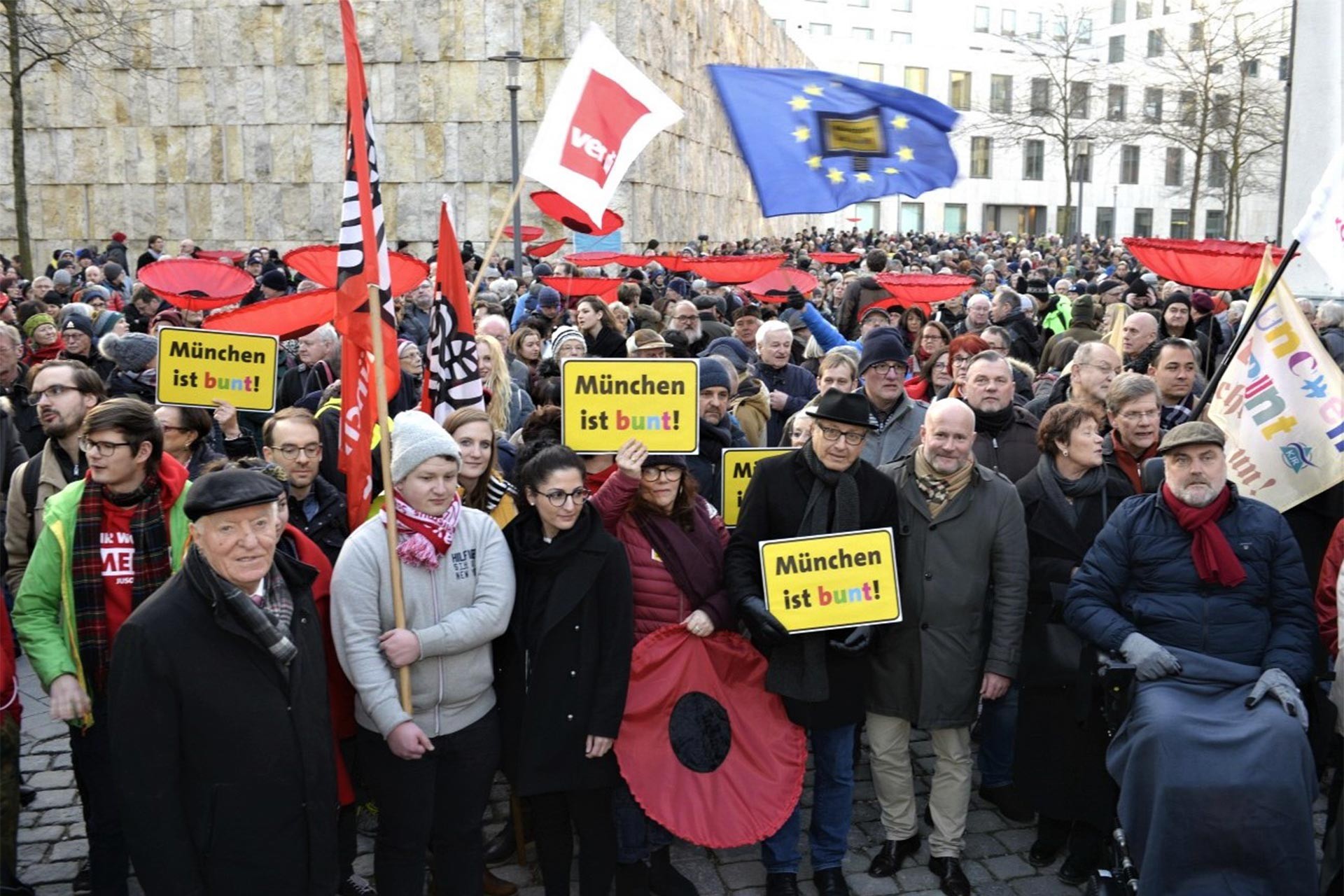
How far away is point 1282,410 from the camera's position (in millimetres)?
5059

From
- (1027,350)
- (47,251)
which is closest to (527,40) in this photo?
(47,251)

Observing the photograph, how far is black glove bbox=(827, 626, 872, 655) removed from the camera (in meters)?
4.31

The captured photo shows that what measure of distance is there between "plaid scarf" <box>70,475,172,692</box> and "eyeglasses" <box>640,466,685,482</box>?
1.72m

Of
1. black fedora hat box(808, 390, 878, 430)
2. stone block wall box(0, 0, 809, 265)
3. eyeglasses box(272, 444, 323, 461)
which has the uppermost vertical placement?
stone block wall box(0, 0, 809, 265)

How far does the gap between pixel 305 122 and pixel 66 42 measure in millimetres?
6451

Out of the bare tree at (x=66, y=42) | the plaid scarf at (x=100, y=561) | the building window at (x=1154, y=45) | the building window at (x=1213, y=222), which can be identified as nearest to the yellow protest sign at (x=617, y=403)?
the plaid scarf at (x=100, y=561)

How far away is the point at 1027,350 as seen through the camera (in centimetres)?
1048

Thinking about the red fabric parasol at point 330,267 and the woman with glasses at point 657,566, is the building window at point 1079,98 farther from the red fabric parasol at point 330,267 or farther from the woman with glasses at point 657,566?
the woman with glasses at point 657,566

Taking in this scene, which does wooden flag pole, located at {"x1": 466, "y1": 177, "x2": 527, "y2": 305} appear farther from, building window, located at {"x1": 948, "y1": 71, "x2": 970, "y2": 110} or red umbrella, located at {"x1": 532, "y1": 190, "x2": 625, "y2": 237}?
building window, located at {"x1": 948, "y1": 71, "x2": 970, "y2": 110}

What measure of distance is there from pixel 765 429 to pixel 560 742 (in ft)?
9.90

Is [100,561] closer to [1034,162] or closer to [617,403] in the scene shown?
[617,403]

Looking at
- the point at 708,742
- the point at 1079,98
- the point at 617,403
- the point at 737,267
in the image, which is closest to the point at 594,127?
the point at 617,403

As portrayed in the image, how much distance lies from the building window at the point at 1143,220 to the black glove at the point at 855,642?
6798 cm

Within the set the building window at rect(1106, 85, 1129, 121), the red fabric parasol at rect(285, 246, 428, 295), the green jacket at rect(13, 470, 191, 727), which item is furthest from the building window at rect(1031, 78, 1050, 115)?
the green jacket at rect(13, 470, 191, 727)
